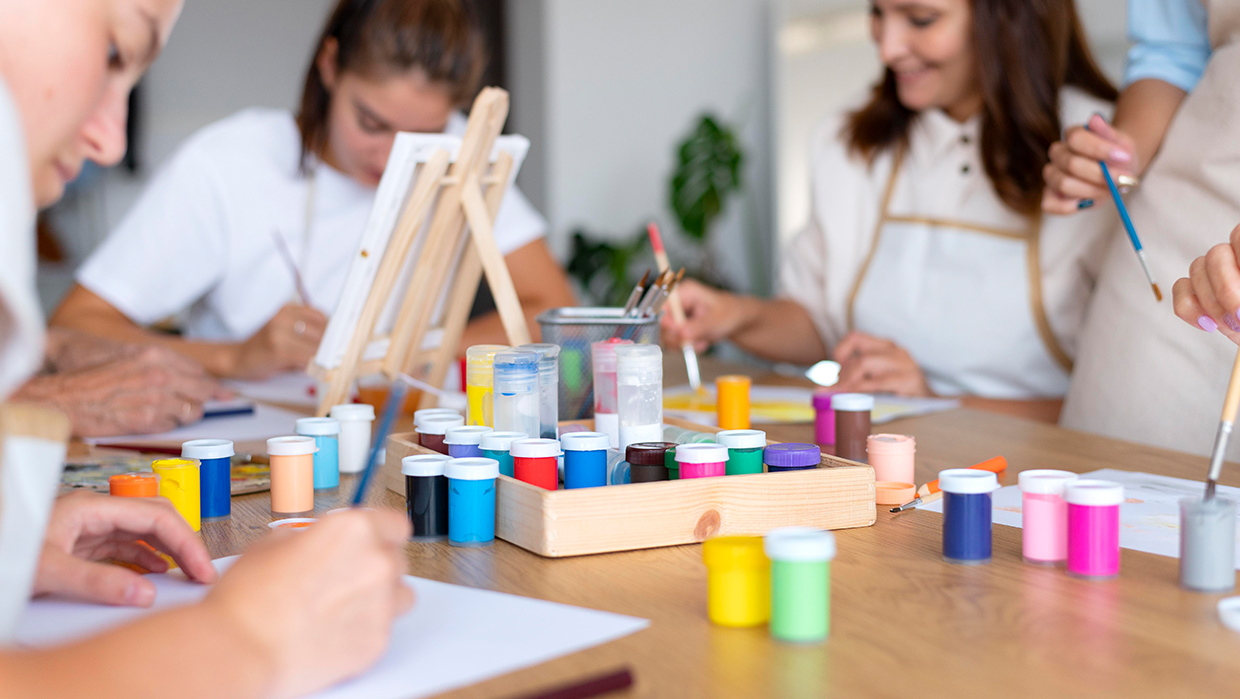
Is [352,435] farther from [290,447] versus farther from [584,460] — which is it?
[584,460]

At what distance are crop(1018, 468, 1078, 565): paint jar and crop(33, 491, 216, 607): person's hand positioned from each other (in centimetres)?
61

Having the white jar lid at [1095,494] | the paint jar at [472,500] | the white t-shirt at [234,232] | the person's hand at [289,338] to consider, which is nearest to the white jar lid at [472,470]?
the paint jar at [472,500]

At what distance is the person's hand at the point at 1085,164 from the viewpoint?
4.62 feet

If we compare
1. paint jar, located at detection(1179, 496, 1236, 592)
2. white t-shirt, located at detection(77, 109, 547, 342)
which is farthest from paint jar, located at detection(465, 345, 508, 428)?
white t-shirt, located at detection(77, 109, 547, 342)

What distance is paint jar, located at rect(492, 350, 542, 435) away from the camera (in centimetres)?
99

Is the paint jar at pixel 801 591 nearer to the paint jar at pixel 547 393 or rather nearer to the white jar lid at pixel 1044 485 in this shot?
the white jar lid at pixel 1044 485

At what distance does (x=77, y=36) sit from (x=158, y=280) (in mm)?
1643

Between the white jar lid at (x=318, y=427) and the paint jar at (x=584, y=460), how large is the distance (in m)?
0.33

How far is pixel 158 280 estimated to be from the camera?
79.6 inches

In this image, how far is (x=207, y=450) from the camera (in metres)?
0.96

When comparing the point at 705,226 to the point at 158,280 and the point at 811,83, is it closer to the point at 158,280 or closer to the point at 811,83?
the point at 811,83

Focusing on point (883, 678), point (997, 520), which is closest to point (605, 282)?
point (997, 520)

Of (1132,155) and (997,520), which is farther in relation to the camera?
(1132,155)

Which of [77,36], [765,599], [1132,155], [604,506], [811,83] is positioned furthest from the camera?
[811,83]
